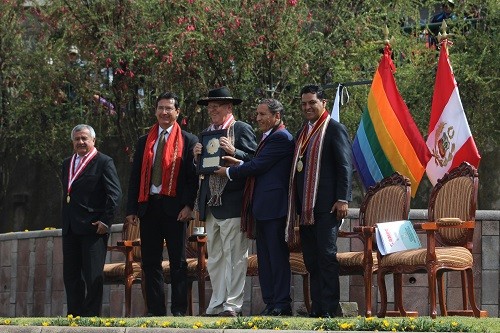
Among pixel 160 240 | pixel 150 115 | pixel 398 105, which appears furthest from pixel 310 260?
pixel 150 115

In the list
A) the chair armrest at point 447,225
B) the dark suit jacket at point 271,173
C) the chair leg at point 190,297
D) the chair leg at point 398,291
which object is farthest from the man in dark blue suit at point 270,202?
the chair leg at point 190,297

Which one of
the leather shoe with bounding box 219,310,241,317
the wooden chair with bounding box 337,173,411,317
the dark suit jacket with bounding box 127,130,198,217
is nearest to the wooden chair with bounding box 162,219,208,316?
the dark suit jacket with bounding box 127,130,198,217

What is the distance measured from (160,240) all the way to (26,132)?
931 centimetres

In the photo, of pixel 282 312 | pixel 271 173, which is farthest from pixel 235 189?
pixel 282 312

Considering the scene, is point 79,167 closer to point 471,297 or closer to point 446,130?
point 446,130

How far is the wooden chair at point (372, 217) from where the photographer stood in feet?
46.9

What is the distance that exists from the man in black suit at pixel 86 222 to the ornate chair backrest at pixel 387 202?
2510 millimetres

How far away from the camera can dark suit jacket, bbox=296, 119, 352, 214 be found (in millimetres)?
14000

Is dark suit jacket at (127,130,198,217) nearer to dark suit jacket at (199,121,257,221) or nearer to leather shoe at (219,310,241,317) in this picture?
dark suit jacket at (199,121,257,221)

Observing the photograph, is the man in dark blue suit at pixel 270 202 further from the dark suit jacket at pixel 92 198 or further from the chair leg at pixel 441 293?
the dark suit jacket at pixel 92 198

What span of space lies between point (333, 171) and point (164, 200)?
1758 mm

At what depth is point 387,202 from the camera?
49.5 ft

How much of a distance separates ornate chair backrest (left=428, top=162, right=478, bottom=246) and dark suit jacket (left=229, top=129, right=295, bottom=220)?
1545mm

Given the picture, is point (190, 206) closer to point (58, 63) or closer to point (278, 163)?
point (278, 163)
